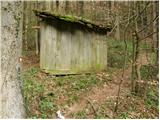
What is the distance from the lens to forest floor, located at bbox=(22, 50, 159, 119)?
875 cm

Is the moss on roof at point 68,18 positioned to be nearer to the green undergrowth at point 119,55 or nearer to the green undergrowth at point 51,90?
the green undergrowth at point 51,90

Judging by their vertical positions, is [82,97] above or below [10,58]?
below

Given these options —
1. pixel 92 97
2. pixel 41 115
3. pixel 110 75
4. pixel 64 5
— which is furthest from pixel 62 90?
pixel 64 5

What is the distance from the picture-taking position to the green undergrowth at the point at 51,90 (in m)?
8.54

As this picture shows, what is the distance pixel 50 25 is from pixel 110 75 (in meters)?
3.21

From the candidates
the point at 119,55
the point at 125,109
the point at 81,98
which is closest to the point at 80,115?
the point at 81,98

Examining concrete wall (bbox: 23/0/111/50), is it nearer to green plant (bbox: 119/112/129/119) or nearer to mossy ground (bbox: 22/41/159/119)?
mossy ground (bbox: 22/41/159/119)

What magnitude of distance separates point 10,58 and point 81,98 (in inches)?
150

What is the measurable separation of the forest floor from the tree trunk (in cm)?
117

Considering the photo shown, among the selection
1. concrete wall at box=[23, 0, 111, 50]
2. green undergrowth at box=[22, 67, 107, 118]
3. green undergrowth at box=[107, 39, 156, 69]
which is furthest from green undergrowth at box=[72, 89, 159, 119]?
concrete wall at box=[23, 0, 111, 50]

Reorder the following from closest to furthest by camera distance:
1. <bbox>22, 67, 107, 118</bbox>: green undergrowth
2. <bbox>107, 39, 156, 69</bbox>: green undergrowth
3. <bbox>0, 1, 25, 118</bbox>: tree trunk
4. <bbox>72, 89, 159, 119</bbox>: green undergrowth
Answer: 1. <bbox>0, 1, 25, 118</bbox>: tree trunk
2. <bbox>22, 67, 107, 118</bbox>: green undergrowth
3. <bbox>72, 89, 159, 119</bbox>: green undergrowth
4. <bbox>107, 39, 156, 69</bbox>: green undergrowth

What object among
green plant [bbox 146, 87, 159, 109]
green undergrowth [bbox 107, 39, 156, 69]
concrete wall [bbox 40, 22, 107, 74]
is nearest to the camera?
green plant [bbox 146, 87, 159, 109]

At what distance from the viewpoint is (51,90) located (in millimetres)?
9859

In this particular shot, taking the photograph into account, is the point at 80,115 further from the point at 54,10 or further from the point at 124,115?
the point at 54,10
